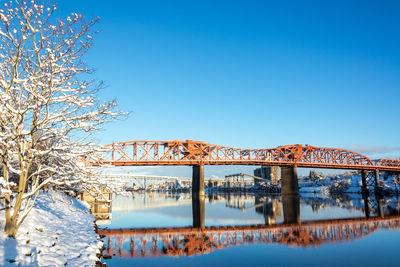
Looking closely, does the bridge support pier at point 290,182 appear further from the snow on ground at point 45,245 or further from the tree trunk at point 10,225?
the tree trunk at point 10,225

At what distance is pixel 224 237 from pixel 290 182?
76506 millimetres

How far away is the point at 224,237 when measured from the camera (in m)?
21.8

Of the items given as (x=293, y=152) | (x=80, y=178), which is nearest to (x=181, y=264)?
(x=80, y=178)

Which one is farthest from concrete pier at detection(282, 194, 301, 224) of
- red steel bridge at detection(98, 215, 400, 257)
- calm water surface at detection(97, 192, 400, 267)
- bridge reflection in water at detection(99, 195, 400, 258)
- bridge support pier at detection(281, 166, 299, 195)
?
bridge support pier at detection(281, 166, 299, 195)

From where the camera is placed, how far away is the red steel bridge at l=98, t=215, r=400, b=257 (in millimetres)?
17234

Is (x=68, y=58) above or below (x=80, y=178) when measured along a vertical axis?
above

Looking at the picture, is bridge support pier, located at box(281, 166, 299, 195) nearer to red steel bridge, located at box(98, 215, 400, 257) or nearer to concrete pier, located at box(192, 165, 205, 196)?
Result: concrete pier, located at box(192, 165, 205, 196)

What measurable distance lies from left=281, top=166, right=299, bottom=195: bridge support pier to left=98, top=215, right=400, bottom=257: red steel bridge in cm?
6236

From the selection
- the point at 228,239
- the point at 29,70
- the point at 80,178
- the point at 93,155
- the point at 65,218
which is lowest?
the point at 228,239

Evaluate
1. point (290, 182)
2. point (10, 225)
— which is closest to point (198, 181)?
point (290, 182)

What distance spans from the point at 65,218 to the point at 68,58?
13.1 m

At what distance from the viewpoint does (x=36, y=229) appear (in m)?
13.4

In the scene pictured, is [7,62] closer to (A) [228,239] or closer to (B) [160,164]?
(A) [228,239]

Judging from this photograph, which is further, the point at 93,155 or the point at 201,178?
the point at 201,178
